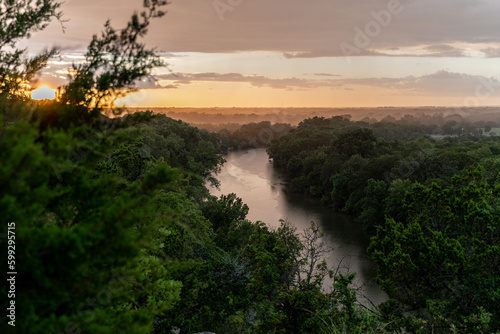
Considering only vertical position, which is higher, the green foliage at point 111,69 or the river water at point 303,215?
the green foliage at point 111,69

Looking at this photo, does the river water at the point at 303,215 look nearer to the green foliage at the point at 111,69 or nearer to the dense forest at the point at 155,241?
the dense forest at the point at 155,241

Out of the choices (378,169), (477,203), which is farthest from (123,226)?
(378,169)

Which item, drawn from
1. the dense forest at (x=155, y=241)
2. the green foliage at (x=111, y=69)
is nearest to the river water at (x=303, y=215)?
the dense forest at (x=155, y=241)

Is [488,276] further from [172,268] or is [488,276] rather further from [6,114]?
[6,114]

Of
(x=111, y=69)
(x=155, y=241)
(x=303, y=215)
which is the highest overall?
(x=111, y=69)

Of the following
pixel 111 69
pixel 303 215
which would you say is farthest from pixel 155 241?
pixel 303 215

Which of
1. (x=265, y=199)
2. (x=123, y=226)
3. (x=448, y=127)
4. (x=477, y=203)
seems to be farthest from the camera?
(x=448, y=127)

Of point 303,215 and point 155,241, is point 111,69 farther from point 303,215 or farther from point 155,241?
Answer: point 303,215
